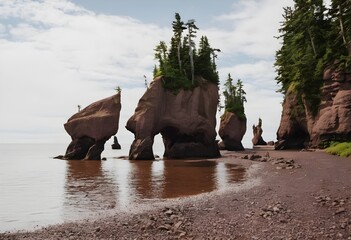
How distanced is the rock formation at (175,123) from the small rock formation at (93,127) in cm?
373

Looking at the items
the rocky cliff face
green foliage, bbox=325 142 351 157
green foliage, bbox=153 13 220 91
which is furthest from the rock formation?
green foliage, bbox=325 142 351 157

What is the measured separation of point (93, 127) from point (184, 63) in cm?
1886

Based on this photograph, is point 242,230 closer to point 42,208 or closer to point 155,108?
point 42,208

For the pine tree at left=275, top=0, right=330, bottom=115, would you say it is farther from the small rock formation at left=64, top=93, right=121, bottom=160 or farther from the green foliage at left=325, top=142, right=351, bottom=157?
the small rock formation at left=64, top=93, right=121, bottom=160

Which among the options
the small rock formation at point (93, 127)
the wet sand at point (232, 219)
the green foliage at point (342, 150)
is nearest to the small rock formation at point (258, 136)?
the small rock formation at point (93, 127)

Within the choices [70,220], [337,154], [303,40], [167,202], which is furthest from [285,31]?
[70,220]

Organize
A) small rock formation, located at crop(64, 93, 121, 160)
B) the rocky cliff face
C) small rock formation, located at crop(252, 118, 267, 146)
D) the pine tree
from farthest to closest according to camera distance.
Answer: small rock formation, located at crop(252, 118, 267, 146)
small rock formation, located at crop(64, 93, 121, 160)
the pine tree
the rocky cliff face

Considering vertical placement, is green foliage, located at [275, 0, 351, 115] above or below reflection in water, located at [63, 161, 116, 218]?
above

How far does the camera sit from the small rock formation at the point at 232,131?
64.0 metres

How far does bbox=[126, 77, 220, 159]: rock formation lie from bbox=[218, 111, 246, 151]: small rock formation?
1441 centimetres

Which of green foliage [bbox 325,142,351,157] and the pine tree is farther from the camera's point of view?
the pine tree

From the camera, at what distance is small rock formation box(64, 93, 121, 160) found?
4700 centimetres

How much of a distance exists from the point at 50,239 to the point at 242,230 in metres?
5.56

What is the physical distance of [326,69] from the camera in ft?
128
